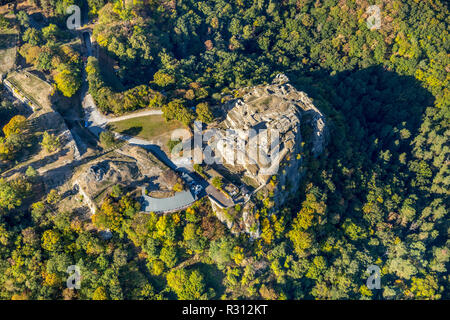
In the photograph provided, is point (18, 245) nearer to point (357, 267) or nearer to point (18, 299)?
point (18, 299)

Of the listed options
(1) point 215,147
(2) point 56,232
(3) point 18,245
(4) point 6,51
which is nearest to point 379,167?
(1) point 215,147

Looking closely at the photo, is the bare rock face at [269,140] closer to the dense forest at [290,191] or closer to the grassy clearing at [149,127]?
the dense forest at [290,191]

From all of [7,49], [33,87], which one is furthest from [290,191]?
[7,49]

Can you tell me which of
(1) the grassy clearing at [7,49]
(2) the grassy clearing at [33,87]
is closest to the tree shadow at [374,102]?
(2) the grassy clearing at [33,87]

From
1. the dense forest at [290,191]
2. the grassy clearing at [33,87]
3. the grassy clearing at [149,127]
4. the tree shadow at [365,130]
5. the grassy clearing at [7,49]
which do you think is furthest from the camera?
the tree shadow at [365,130]

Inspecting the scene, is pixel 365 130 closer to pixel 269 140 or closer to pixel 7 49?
pixel 269 140

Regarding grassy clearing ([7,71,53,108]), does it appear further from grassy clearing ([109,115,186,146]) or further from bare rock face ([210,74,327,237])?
bare rock face ([210,74,327,237])
